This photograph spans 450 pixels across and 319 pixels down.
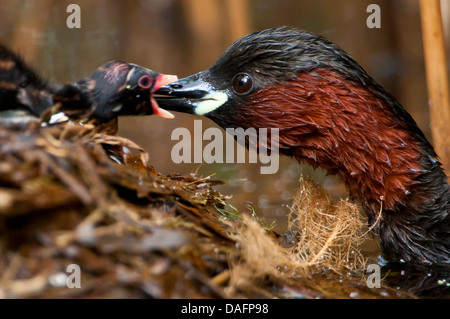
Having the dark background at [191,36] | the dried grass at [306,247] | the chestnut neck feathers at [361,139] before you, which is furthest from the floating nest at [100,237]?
the dark background at [191,36]

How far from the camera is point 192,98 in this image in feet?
10.3

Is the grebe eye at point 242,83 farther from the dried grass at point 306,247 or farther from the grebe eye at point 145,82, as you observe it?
the dried grass at point 306,247

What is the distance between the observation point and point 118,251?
1.68 m

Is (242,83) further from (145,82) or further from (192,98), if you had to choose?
(145,82)

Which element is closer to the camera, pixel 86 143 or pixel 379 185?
pixel 86 143

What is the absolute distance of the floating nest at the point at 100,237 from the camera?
1.66m

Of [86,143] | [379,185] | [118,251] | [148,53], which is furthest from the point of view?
[148,53]

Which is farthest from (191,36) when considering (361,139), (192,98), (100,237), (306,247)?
(100,237)

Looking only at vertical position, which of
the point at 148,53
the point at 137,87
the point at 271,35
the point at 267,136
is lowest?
the point at 267,136

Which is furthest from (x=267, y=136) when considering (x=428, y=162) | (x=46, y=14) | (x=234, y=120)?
(x=46, y=14)

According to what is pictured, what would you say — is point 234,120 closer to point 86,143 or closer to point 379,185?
point 379,185

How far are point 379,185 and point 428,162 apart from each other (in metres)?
0.32

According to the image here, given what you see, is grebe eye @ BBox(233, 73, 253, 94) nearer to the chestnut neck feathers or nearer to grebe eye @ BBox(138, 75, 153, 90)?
the chestnut neck feathers

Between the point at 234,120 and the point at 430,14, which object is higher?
the point at 430,14
